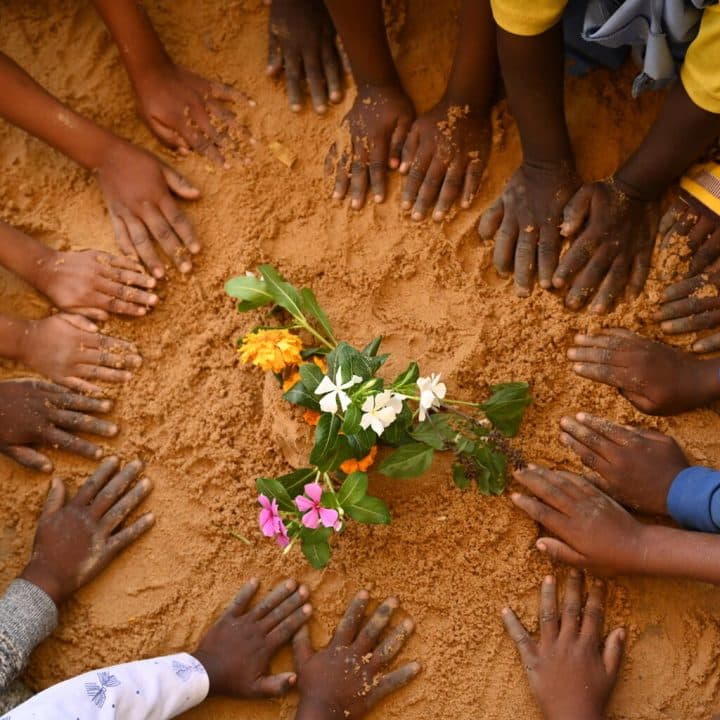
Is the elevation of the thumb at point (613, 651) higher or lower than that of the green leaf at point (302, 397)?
lower

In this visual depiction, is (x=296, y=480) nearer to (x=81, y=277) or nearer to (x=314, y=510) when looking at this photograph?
(x=314, y=510)

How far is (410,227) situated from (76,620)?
1278 millimetres

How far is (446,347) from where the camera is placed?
2.26 meters

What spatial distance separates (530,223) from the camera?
231 centimetres

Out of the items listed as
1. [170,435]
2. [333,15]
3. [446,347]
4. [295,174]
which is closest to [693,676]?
[446,347]

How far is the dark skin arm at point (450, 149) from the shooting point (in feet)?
7.79

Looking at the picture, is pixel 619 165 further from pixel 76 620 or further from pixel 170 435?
pixel 76 620

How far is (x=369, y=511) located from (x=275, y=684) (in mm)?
541

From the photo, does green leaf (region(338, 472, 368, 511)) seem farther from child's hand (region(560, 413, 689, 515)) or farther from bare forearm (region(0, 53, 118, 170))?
bare forearm (region(0, 53, 118, 170))

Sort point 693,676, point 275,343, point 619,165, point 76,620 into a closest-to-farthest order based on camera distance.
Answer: point 275,343
point 693,676
point 76,620
point 619,165

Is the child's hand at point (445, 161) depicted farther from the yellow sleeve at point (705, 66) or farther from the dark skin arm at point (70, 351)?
the dark skin arm at point (70, 351)

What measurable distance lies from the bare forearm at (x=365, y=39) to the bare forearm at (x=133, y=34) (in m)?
0.53

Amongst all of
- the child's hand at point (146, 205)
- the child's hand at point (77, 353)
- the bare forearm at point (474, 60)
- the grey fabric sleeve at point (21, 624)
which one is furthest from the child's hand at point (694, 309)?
the grey fabric sleeve at point (21, 624)

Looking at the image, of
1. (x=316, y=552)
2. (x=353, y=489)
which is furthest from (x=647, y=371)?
(x=316, y=552)
